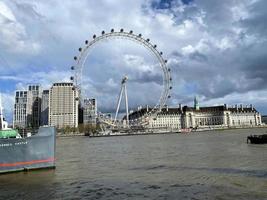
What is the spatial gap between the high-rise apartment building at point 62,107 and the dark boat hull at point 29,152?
496ft

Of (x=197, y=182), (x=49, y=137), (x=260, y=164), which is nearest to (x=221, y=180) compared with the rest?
(x=197, y=182)

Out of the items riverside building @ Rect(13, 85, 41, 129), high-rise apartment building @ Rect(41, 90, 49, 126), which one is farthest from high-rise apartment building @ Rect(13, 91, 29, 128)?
high-rise apartment building @ Rect(41, 90, 49, 126)

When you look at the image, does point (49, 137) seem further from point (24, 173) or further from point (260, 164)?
point (260, 164)

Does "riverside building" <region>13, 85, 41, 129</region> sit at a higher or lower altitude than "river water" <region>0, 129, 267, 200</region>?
higher

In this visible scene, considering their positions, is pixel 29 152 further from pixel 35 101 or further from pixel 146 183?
pixel 35 101

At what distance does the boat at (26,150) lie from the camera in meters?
23.5

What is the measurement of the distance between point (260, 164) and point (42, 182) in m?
15.9

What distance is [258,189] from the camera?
17.0 meters

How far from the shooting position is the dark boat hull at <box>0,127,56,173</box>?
76.9 ft

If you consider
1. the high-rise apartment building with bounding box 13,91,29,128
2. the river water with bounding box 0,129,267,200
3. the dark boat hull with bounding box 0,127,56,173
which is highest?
the high-rise apartment building with bounding box 13,91,29,128

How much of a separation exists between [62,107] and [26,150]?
169m

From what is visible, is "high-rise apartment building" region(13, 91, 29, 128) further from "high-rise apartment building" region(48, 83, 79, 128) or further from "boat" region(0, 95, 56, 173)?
"boat" region(0, 95, 56, 173)

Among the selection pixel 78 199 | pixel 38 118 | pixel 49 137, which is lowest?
pixel 78 199

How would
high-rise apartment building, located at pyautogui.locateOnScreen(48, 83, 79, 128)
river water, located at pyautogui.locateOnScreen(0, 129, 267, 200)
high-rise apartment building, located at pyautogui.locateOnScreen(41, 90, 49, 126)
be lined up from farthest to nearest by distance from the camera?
1. high-rise apartment building, located at pyautogui.locateOnScreen(41, 90, 49, 126)
2. high-rise apartment building, located at pyautogui.locateOnScreen(48, 83, 79, 128)
3. river water, located at pyautogui.locateOnScreen(0, 129, 267, 200)
